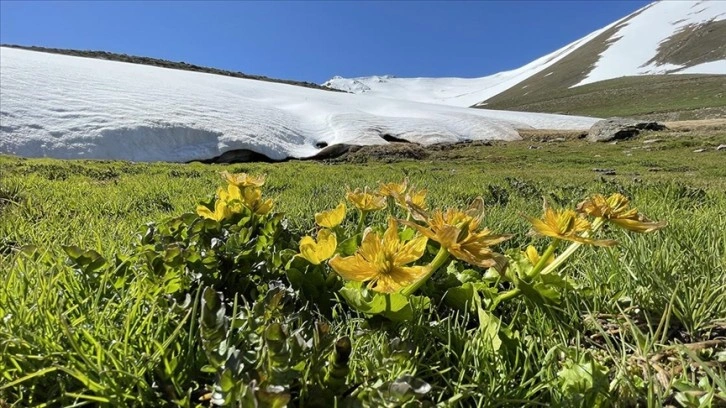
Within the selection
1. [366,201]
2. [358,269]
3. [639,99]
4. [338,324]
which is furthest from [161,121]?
[639,99]

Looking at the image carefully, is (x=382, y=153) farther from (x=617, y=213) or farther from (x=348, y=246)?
(x=617, y=213)

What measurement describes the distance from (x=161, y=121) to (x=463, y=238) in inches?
781

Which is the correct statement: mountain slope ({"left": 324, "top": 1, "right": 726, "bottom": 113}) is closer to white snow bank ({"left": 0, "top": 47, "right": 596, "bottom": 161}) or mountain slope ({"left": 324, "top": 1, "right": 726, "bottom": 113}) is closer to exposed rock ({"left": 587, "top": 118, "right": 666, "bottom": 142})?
exposed rock ({"left": 587, "top": 118, "right": 666, "bottom": 142})

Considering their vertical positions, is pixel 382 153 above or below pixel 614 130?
below

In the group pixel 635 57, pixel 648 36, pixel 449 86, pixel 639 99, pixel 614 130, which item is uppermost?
pixel 648 36

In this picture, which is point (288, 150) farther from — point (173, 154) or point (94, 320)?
point (94, 320)

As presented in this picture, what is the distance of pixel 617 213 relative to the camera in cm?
116

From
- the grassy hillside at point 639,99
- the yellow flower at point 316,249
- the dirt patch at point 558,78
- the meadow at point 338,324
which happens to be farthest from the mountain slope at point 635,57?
the yellow flower at point 316,249

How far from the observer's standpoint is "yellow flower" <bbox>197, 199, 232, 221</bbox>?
5.12 ft

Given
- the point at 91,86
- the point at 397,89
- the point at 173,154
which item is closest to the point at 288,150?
the point at 173,154

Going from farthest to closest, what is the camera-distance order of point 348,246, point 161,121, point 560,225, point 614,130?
point 614,130 < point 161,121 < point 348,246 < point 560,225

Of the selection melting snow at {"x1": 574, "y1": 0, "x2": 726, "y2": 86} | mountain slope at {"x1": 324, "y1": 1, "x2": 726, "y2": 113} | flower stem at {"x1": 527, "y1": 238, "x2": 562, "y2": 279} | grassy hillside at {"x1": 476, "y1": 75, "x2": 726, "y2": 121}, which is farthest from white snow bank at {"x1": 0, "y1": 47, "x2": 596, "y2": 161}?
melting snow at {"x1": 574, "y1": 0, "x2": 726, "y2": 86}

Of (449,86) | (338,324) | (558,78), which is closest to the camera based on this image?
(338,324)

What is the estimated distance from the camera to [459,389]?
0.99 m
